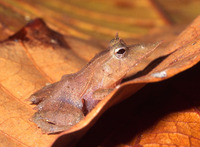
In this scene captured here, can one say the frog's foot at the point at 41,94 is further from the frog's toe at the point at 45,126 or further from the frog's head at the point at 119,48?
the frog's head at the point at 119,48

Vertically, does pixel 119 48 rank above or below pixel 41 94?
above

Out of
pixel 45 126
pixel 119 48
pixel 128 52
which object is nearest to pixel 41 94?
pixel 45 126

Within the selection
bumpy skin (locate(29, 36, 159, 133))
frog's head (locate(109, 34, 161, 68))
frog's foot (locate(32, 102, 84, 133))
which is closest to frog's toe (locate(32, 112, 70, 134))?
frog's foot (locate(32, 102, 84, 133))

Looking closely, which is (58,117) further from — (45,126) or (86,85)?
(86,85)

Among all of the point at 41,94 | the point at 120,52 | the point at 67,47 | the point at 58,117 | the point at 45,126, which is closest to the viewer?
the point at 45,126

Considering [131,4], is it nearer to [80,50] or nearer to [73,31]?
[73,31]

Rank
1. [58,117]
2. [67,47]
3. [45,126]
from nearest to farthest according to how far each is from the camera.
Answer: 1. [45,126]
2. [58,117]
3. [67,47]

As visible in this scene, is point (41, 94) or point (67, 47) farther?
point (67, 47)

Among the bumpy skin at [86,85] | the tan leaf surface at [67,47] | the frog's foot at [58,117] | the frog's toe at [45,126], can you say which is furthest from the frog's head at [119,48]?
the frog's toe at [45,126]
